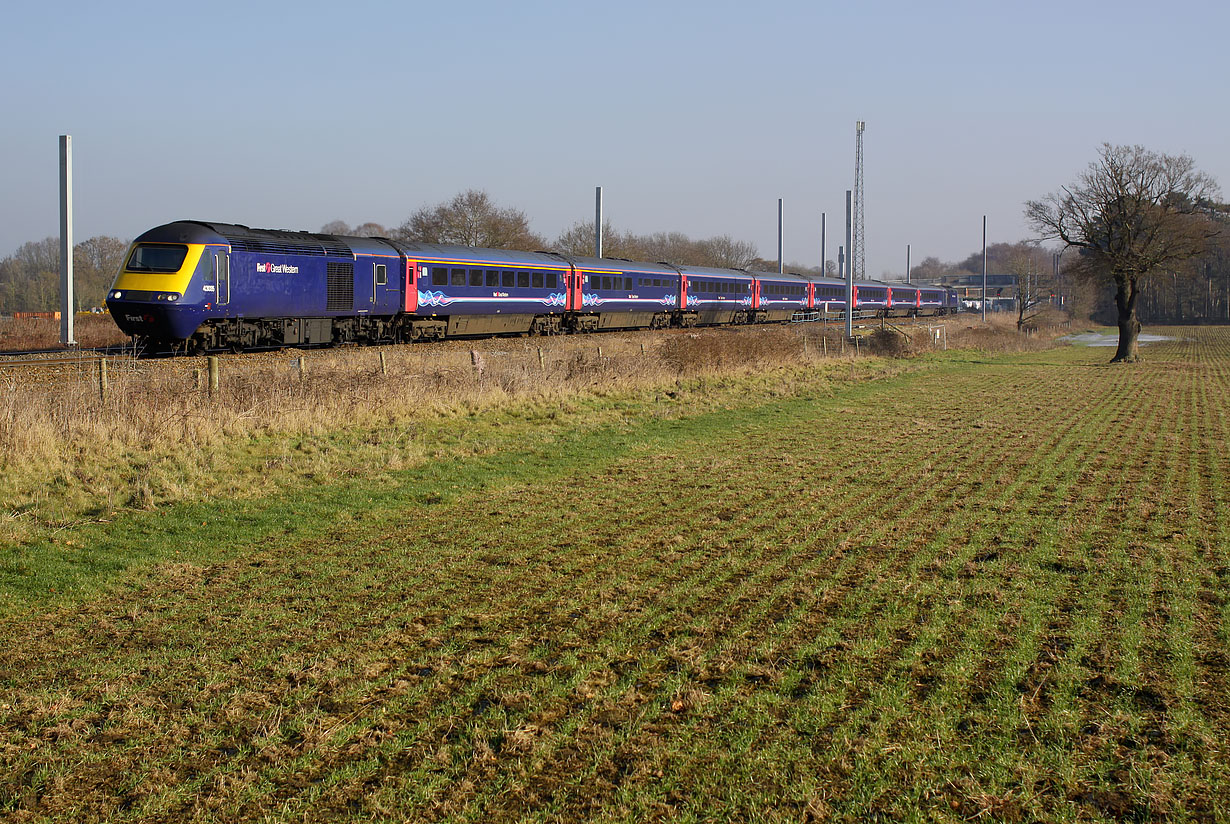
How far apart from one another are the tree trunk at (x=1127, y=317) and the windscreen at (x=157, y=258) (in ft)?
113

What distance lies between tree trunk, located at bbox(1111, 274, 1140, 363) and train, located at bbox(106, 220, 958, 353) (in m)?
18.1

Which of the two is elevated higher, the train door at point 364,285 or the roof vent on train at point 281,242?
the roof vent on train at point 281,242

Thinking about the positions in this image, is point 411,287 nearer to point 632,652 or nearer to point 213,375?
point 213,375

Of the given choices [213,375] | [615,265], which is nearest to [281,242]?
[213,375]

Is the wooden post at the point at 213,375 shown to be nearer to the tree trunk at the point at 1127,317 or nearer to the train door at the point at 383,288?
the train door at the point at 383,288

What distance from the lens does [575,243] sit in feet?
244

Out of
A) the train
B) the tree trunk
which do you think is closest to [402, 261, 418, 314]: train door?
the train

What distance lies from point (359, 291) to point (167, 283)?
6065mm

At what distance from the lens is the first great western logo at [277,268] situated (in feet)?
74.3

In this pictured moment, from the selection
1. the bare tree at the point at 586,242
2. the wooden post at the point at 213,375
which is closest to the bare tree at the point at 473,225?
the bare tree at the point at 586,242

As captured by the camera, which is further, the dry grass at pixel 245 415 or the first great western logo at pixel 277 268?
the first great western logo at pixel 277 268

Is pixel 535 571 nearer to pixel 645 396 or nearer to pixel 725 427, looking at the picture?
pixel 725 427

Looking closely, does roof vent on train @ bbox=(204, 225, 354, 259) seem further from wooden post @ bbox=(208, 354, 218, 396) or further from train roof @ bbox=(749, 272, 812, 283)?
train roof @ bbox=(749, 272, 812, 283)

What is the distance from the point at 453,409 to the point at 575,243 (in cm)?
5843
